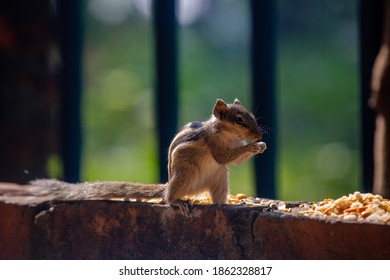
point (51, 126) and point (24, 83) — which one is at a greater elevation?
point (24, 83)

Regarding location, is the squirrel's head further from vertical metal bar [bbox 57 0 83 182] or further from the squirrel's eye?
vertical metal bar [bbox 57 0 83 182]

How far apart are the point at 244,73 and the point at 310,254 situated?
400 inches

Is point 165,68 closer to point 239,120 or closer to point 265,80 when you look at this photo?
point 265,80

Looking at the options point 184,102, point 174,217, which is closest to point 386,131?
point 174,217

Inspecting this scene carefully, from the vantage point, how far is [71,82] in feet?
20.4

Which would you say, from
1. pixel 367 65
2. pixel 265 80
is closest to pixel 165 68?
pixel 265 80

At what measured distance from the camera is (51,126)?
7.08 meters

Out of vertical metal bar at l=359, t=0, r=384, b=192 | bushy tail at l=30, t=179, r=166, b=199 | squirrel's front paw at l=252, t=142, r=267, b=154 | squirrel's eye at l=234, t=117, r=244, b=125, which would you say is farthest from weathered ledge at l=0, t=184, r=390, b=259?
vertical metal bar at l=359, t=0, r=384, b=192

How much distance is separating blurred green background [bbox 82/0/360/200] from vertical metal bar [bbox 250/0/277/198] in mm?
4489

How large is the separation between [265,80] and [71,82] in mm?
1931

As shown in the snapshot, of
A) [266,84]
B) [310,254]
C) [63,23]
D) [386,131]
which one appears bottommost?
[310,254]

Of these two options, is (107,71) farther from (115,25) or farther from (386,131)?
(386,131)

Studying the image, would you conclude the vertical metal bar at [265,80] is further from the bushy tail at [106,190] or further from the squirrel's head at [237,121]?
the bushy tail at [106,190]

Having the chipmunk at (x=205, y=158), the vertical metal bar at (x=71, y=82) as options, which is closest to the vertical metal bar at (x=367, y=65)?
the chipmunk at (x=205, y=158)
